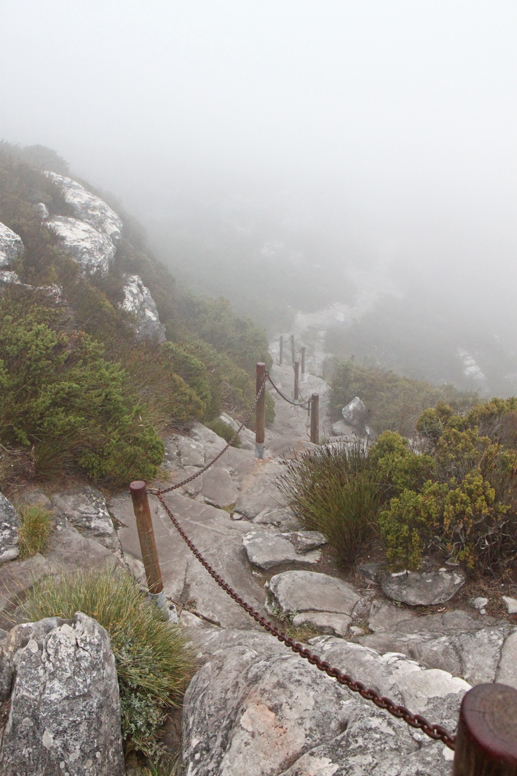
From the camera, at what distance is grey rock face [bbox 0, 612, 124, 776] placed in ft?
6.38

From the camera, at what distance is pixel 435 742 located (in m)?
1.84

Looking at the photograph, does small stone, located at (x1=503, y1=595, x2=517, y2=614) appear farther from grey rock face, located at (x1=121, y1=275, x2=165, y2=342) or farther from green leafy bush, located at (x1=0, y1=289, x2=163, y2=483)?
grey rock face, located at (x1=121, y1=275, x2=165, y2=342)

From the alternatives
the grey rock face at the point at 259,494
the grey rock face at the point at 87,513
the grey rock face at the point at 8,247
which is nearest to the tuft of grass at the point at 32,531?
the grey rock face at the point at 87,513

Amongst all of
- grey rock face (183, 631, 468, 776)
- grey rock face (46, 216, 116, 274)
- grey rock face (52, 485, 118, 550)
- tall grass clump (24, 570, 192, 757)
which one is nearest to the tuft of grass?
grey rock face (52, 485, 118, 550)

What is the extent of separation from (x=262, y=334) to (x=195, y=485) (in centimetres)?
1739

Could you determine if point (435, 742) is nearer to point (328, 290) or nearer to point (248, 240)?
point (328, 290)

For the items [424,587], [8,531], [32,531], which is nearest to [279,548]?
[424,587]

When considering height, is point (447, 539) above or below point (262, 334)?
below

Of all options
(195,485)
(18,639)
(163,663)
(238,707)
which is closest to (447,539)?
(238,707)

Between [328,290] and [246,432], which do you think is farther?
Result: [328,290]

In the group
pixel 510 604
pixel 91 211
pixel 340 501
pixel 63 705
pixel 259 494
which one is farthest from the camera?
pixel 91 211

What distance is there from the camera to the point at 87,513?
4.45m

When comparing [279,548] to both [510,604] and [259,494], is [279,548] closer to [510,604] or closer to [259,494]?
[259,494]

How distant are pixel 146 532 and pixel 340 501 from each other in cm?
188
